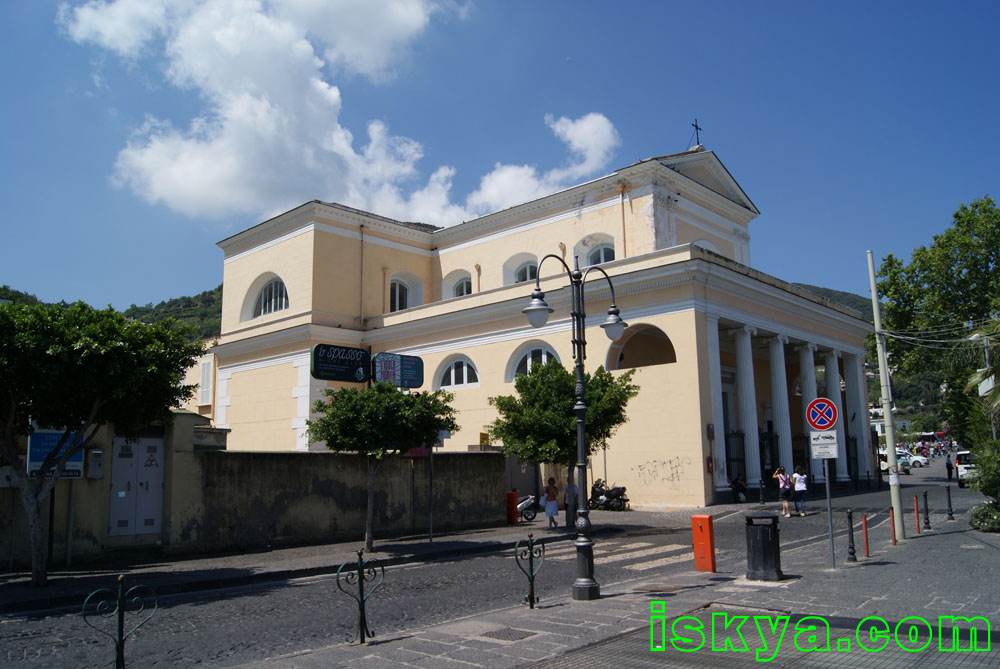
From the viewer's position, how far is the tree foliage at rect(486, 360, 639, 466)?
20188 mm

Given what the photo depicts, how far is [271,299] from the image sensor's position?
3950 cm

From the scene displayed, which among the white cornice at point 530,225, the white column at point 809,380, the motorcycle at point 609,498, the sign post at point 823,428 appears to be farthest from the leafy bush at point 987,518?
the white cornice at point 530,225

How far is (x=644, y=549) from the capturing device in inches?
651

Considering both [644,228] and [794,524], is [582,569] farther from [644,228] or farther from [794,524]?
[644,228]

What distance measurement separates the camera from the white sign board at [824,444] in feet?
43.1

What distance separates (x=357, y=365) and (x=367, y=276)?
17473 millimetres

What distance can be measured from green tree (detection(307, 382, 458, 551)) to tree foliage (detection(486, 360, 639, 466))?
14.2ft

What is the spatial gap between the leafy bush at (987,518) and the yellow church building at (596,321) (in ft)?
29.3

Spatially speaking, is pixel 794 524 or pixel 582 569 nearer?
pixel 582 569

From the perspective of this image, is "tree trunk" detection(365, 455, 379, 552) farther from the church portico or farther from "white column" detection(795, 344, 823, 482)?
"white column" detection(795, 344, 823, 482)

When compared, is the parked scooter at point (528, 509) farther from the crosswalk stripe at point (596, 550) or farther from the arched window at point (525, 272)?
the arched window at point (525, 272)

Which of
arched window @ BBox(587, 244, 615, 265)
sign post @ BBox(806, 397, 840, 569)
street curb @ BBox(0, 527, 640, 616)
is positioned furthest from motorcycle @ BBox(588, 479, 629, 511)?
sign post @ BBox(806, 397, 840, 569)

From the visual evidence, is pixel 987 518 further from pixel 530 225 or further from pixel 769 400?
pixel 530 225

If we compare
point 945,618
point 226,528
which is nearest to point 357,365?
point 226,528
